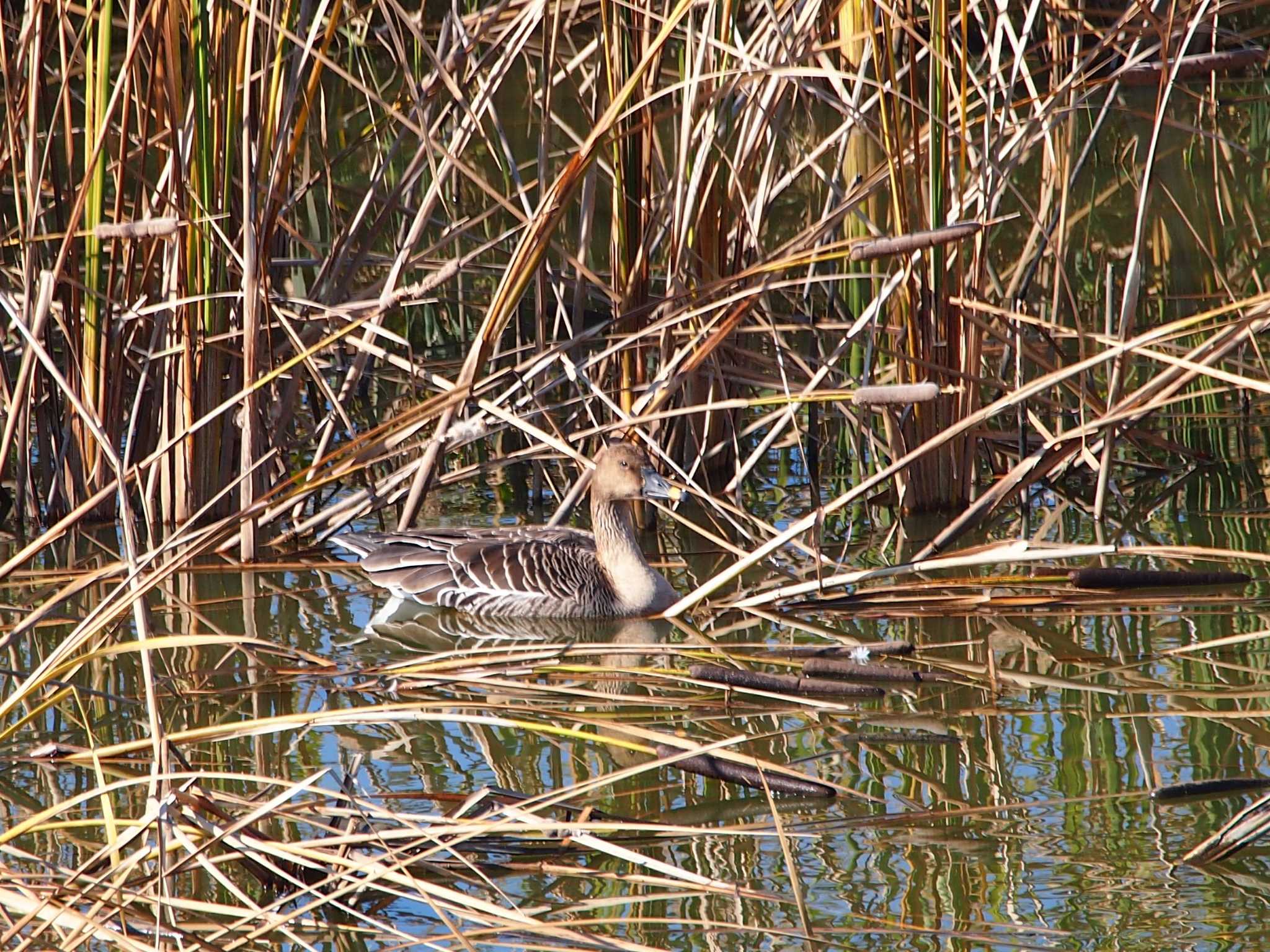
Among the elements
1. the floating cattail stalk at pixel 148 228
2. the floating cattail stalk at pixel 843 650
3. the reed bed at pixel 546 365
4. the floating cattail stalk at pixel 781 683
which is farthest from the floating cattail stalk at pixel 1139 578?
the floating cattail stalk at pixel 148 228

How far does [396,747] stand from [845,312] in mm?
4434

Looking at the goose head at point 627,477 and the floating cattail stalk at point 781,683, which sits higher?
the goose head at point 627,477

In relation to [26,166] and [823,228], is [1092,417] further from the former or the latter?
[26,166]

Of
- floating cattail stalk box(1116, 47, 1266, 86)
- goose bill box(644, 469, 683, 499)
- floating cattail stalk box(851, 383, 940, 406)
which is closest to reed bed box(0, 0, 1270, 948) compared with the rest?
floating cattail stalk box(851, 383, 940, 406)

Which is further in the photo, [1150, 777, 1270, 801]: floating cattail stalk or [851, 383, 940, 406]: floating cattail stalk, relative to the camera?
[851, 383, 940, 406]: floating cattail stalk

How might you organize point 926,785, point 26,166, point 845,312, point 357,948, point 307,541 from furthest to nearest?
1. point 845,312
2. point 307,541
3. point 26,166
4. point 926,785
5. point 357,948

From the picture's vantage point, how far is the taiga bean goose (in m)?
6.47

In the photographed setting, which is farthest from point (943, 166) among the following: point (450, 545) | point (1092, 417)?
point (450, 545)

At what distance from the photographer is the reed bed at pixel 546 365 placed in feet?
15.5

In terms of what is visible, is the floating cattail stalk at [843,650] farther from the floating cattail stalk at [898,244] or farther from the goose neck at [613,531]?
the floating cattail stalk at [898,244]

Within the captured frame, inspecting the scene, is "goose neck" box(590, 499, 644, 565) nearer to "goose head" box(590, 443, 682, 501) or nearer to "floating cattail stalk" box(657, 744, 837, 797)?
"goose head" box(590, 443, 682, 501)

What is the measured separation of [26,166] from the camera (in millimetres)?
5906

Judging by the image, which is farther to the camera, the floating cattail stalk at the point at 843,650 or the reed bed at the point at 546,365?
the floating cattail stalk at the point at 843,650

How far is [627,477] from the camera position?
21.3 feet
